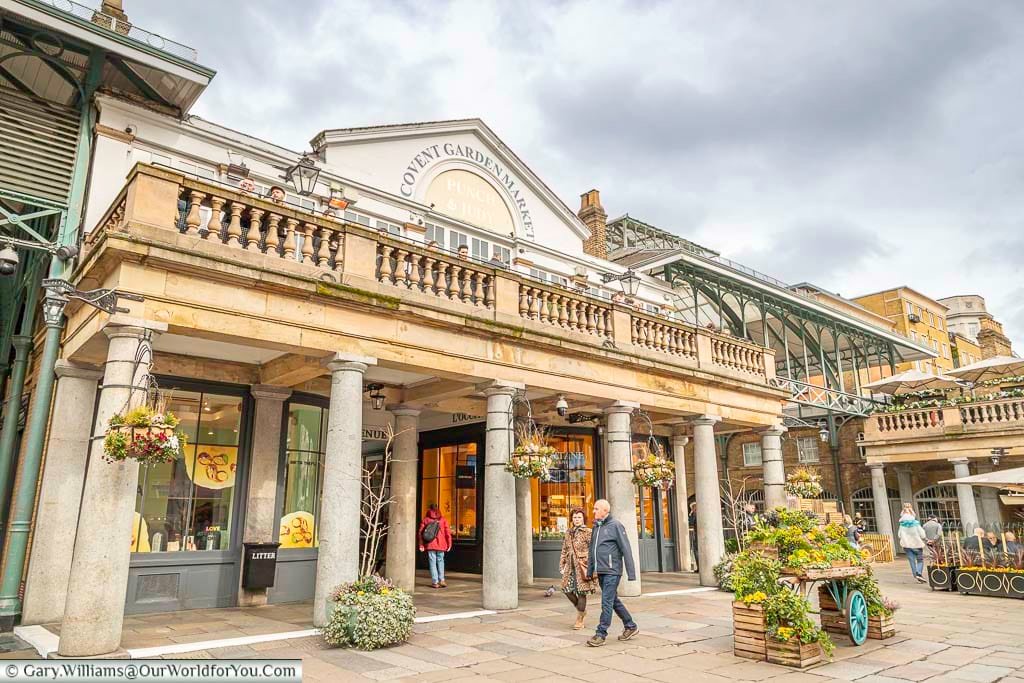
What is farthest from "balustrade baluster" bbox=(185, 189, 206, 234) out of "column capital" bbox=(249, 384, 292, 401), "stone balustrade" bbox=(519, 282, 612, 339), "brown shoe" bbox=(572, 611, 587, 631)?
"brown shoe" bbox=(572, 611, 587, 631)

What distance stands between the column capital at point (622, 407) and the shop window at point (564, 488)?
4.02 metres

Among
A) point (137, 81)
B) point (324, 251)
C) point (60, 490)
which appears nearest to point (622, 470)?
point (324, 251)

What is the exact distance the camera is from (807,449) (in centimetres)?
3034

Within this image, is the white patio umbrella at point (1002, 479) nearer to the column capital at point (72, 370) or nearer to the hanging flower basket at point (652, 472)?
the hanging flower basket at point (652, 472)

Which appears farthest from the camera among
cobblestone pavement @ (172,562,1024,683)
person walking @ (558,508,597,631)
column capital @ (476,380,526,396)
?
column capital @ (476,380,526,396)

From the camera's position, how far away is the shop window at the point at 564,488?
658 inches

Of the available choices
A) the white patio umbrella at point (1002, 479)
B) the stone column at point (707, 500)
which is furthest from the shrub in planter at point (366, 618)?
the white patio umbrella at point (1002, 479)

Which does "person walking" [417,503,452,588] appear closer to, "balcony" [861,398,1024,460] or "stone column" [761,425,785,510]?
"stone column" [761,425,785,510]

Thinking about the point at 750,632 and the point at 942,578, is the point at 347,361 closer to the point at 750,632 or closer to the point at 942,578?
the point at 750,632

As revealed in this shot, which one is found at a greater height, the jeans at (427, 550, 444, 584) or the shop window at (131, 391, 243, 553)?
the shop window at (131, 391, 243, 553)

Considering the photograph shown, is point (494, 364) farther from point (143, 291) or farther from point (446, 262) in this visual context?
point (143, 291)

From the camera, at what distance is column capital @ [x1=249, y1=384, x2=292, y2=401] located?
11773 mm

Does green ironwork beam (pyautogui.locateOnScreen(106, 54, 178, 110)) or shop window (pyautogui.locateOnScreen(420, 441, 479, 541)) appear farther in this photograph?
shop window (pyautogui.locateOnScreen(420, 441, 479, 541))

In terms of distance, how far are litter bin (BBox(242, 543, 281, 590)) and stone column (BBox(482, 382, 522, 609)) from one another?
3.52 meters
